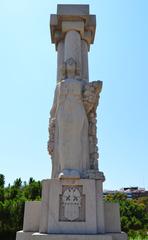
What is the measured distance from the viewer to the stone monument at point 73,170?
595cm

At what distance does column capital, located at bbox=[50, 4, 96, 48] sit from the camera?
27.5 ft

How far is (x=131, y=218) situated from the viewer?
3303 centimetres

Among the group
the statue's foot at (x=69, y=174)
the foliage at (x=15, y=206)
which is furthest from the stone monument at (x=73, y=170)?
the foliage at (x=15, y=206)

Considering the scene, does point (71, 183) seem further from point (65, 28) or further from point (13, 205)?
point (13, 205)

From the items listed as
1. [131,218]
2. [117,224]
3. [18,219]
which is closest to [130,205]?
[131,218]

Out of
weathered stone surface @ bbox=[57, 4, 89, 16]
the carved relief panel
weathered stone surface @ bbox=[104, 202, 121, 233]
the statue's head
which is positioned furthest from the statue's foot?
weathered stone surface @ bbox=[57, 4, 89, 16]

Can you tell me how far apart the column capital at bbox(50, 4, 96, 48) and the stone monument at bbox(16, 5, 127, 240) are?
48 mm

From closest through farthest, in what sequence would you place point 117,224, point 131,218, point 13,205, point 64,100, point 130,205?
point 117,224 → point 64,100 → point 13,205 → point 131,218 → point 130,205

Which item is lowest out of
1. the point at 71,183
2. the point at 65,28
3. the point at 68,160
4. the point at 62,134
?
the point at 71,183

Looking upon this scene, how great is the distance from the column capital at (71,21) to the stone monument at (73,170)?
48 mm

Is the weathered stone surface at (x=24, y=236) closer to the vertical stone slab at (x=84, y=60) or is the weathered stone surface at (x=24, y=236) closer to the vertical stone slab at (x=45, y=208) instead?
the vertical stone slab at (x=45, y=208)

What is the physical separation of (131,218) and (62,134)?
98.1ft

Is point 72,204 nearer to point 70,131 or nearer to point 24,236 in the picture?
point 24,236

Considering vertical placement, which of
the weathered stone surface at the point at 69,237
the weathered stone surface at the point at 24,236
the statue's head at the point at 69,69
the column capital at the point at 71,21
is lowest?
the weathered stone surface at the point at 24,236
